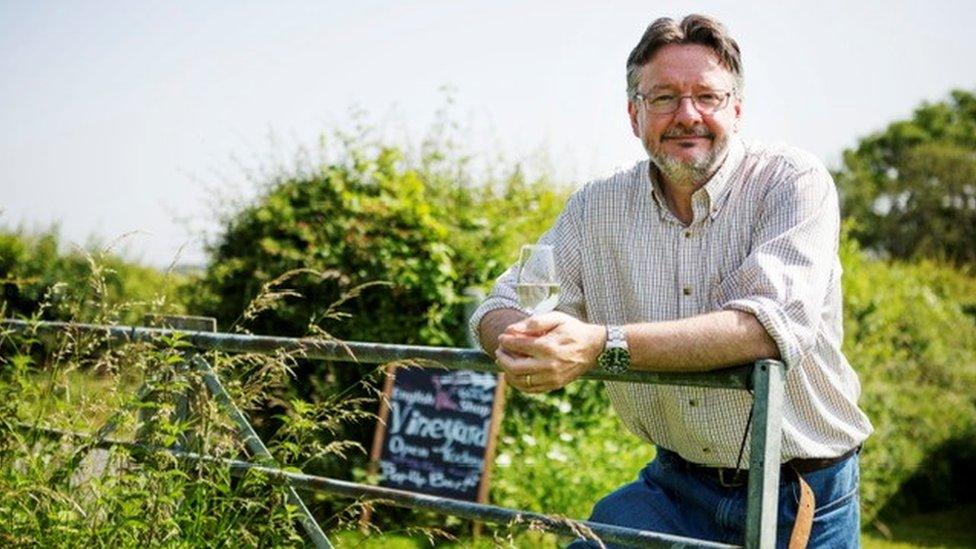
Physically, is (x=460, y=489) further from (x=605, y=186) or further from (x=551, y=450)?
(x=605, y=186)

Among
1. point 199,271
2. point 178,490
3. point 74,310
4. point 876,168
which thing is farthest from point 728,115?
point 876,168

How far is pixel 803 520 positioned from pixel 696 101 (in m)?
1.04

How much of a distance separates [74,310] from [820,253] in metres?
2.01

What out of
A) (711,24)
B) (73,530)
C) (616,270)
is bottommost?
(73,530)

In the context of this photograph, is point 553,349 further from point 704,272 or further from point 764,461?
point 704,272

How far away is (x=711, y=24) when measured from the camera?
9.16 feet

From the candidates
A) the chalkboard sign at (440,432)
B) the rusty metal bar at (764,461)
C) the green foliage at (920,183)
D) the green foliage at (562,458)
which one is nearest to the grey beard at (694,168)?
the rusty metal bar at (764,461)

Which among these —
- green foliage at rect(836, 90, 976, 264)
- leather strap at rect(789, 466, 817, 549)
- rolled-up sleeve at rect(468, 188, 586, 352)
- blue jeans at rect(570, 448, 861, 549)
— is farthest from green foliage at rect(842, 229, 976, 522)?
green foliage at rect(836, 90, 976, 264)

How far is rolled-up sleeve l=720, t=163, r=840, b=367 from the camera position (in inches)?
92.5

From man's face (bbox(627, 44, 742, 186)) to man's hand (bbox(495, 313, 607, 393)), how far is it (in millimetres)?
608

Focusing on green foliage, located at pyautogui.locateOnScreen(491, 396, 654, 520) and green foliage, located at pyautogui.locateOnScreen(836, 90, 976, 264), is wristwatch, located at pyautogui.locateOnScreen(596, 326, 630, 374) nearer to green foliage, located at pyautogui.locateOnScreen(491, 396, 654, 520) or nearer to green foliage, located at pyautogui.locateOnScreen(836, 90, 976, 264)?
green foliage, located at pyautogui.locateOnScreen(491, 396, 654, 520)

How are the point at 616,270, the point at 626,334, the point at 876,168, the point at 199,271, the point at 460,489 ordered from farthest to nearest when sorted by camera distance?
the point at 876,168 → the point at 199,271 → the point at 460,489 → the point at 616,270 → the point at 626,334

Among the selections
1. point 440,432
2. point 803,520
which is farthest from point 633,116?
point 440,432

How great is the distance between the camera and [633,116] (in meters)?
2.99
